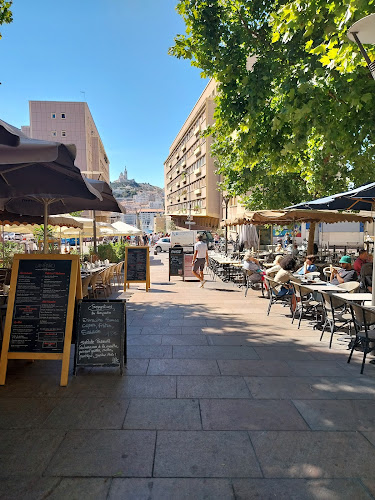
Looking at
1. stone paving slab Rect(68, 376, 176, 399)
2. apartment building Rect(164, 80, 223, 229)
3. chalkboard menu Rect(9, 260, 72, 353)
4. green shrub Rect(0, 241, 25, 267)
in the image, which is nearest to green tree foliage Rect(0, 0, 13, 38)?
green shrub Rect(0, 241, 25, 267)

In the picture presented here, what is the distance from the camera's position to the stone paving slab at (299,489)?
2.20 m

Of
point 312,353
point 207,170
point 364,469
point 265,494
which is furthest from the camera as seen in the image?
point 207,170

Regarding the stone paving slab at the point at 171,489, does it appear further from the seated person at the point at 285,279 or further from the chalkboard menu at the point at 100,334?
the seated person at the point at 285,279

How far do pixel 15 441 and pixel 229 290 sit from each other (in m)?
Answer: 8.78

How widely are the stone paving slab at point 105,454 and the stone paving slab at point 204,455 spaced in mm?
105

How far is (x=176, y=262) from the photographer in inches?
505

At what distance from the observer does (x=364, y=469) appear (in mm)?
2453

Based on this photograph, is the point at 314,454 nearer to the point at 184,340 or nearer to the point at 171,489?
the point at 171,489

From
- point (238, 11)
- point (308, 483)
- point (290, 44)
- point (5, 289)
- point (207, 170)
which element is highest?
point (207, 170)

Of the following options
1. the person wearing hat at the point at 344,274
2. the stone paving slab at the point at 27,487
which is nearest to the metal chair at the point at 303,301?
the person wearing hat at the point at 344,274

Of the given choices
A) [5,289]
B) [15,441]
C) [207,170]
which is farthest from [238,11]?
[207,170]

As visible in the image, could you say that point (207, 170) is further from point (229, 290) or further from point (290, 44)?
point (290, 44)

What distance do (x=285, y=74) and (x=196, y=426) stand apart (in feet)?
21.9

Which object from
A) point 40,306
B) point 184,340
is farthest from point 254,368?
point 40,306
